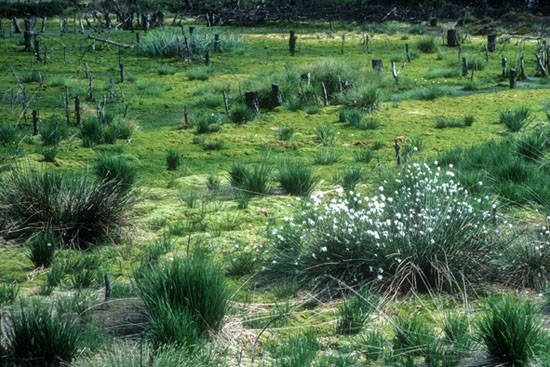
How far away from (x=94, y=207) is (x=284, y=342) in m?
2.70

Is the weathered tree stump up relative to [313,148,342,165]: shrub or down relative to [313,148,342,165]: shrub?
up

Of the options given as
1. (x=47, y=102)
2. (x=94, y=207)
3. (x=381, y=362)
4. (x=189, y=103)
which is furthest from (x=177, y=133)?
(x=381, y=362)

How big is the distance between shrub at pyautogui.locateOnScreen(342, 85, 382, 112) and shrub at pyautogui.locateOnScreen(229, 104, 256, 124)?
192 centimetres

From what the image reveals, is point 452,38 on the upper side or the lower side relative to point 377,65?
upper

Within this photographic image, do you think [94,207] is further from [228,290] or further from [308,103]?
[308,103]

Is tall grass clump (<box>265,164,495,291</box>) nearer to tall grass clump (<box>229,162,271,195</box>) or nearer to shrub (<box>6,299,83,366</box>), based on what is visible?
shrub (<box>6,299,83,366</box>)

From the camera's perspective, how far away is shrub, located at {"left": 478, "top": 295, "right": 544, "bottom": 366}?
11.7 ft

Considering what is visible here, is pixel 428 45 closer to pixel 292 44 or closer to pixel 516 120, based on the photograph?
pixel 292 44

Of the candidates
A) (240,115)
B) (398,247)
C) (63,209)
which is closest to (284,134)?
(240,115)

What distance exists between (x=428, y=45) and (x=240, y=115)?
1033 centimetres

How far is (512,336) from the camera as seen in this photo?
3.58 metres

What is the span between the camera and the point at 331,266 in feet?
16.5

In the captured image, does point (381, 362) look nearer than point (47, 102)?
Yes

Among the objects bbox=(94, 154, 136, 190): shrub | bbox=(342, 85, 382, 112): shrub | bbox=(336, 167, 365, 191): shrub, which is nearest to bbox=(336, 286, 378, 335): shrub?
bbox=(336, 167, 365, 191): shrub
